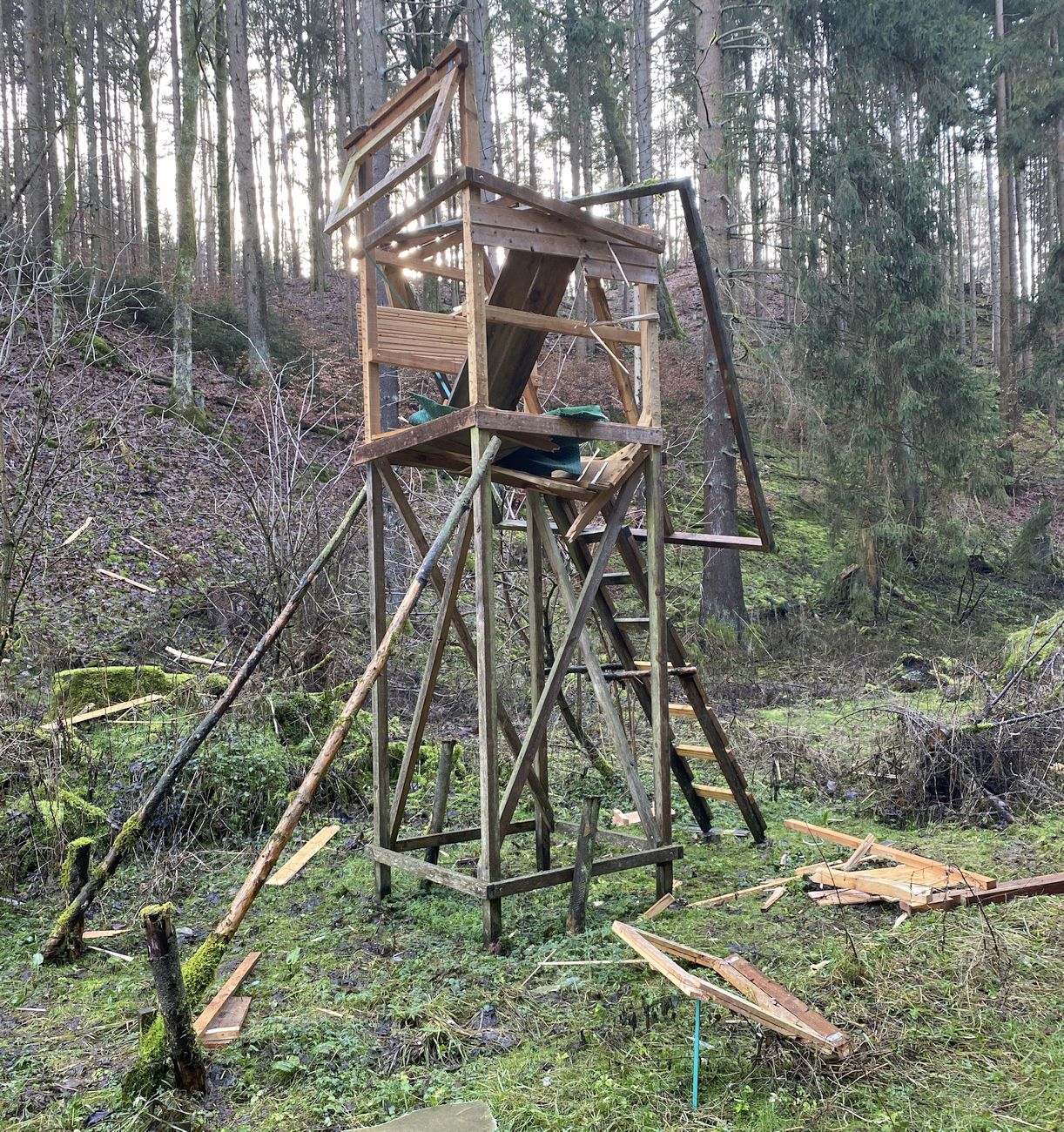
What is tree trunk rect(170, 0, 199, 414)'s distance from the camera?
1581cm

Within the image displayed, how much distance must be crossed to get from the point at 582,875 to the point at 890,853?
221cm

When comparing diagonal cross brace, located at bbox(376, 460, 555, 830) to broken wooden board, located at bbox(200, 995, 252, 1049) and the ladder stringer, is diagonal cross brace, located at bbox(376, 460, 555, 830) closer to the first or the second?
the ladder stringer

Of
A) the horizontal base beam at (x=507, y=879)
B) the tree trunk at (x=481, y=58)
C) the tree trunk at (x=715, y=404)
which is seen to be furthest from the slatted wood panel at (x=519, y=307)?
the tree trunk at (x=715, y=404)

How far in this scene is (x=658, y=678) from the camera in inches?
222

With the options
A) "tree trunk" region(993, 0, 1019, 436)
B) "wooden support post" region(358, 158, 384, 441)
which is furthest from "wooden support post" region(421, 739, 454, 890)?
"tree trunk" region(993, 0, 1019, 436)

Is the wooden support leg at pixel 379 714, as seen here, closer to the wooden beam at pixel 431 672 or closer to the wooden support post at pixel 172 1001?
the wooden beam at pixel 431 672

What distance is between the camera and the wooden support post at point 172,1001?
3.38 meters

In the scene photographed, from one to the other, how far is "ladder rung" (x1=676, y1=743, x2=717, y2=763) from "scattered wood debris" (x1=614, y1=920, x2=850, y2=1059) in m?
2.12

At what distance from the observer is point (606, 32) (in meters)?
18.8

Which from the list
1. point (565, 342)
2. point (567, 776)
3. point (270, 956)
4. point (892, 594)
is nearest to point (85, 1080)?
point (270, 956)

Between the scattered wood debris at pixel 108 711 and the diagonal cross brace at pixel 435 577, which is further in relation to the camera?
the scattered wood debris at pixel 108 711

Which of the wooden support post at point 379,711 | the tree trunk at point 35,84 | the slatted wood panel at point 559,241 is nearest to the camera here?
the slatted wood panel at point 559,241

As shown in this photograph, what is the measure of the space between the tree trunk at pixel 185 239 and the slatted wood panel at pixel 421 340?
11.2 m

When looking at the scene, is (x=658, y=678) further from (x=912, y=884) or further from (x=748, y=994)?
(x=748, y=994)
